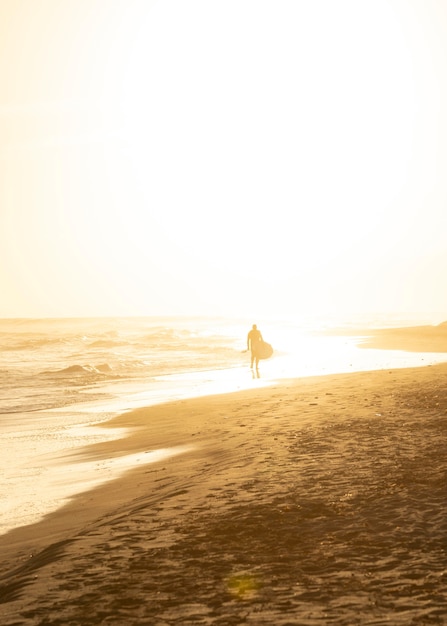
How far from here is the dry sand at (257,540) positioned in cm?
534

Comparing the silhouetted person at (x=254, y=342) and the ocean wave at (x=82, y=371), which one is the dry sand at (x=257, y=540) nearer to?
the silhouetted person at (x=254, y=342)

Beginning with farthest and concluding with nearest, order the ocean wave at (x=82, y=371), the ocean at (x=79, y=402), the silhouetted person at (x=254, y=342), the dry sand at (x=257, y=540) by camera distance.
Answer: the ocean wave at (x=82, y=371)
the silhouetted person at (x=254, y=342)
the ocean at (x=79, y=402)
the dry sand at (x=257, y=540)

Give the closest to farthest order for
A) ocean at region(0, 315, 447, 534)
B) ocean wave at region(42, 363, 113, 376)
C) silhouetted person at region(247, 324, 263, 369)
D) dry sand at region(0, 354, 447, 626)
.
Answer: dry sand at region(0, 354, 447, 626) → ocean at region(0, 315, 447, 534) → silhouetted person at region(247, 324, 263, 369) → ocean wave at region(42, 363, 113, 376)

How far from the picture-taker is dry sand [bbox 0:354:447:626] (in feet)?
17.5

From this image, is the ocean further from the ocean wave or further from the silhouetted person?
the silhouetted person

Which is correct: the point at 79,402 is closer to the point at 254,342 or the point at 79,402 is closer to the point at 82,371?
the point at 254,342

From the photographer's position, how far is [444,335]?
59.6 m

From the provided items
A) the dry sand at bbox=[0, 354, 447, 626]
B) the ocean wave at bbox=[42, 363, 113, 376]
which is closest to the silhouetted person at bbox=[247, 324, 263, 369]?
the ocean wave at bbox=[42, 363, 113, 376]

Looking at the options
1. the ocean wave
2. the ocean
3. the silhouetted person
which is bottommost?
the ocean

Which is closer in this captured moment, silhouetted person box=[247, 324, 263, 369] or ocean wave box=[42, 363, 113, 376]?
silhouetted person box=[247, 324, 263, 369]

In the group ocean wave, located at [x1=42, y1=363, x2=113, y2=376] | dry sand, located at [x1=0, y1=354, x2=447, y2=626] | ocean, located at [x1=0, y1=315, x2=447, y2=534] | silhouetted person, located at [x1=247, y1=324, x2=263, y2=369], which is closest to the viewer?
dry sand, located at [x1=0, y1=354, x2=447, y2=626]

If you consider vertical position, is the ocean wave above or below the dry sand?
above

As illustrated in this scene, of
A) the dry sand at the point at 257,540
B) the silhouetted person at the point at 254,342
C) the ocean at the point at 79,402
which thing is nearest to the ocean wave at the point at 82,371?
the ocean at the point at 79,402

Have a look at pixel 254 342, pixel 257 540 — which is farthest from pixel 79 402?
pixel 257 540
